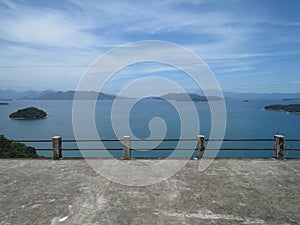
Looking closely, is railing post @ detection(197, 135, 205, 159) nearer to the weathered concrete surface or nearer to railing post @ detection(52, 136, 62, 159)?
the weathered concrete surface

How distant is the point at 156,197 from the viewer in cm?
570

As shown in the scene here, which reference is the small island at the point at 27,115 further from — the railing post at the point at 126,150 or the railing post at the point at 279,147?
the railing post at the point at 279,147

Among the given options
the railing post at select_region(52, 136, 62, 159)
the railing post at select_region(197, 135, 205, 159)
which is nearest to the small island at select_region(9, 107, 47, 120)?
the railing post at select_region(52, 136, 62, 159)

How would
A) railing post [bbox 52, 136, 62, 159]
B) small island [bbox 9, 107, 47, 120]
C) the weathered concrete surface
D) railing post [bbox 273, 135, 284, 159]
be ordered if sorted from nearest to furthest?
the weathered concrete surface → railing post [bbox 273, 135, 284, 159] → railing post [bbox 52, 136, 62, 159] → small island [bbox 9, 107, 47, 120]

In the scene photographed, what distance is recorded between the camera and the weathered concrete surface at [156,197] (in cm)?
473

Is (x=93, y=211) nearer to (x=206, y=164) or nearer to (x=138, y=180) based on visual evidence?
(x=138, y=180)

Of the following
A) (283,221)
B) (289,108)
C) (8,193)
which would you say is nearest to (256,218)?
(283,221)

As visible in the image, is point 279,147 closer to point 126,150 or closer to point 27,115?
point 126,150

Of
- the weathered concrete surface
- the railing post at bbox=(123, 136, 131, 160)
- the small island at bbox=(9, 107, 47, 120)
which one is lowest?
the small island at bbox=(9, 107, 47, 120)

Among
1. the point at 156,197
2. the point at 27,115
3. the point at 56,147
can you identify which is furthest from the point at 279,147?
the point at 27,115

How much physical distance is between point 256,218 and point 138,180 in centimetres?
330

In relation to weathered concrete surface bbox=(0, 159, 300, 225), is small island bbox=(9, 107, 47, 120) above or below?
below

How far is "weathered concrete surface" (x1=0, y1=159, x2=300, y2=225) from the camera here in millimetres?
4727

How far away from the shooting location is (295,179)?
22.5 ft
